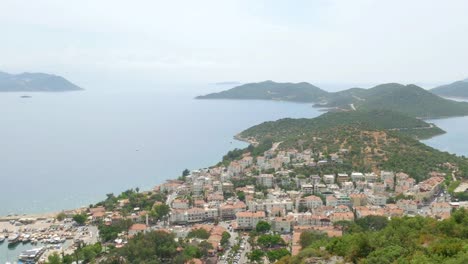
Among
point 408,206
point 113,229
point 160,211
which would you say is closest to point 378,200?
point 408,206

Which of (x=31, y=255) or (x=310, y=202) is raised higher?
(x=310, y=202)

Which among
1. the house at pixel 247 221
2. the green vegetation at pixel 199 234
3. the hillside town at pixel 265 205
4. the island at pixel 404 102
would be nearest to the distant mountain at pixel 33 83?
the island at pixel 404 102

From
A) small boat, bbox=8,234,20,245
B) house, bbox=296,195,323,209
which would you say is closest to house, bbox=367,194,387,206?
house, bbox=296,195,323,209

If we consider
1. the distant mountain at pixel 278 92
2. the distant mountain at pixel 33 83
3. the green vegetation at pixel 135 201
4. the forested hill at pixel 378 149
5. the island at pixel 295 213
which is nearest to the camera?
the island at pixel 295 213

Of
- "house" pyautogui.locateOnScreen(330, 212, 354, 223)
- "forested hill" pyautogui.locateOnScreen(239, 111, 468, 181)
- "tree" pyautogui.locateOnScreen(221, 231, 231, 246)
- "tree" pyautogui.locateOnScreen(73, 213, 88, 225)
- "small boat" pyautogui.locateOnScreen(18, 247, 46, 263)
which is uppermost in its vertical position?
"forested hill" pyautogui.locateOnScreen(239, 111, 468, 181)

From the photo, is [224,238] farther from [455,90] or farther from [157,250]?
[455,90]

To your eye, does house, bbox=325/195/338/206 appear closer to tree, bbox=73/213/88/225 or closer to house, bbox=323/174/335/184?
house, bbox=323/174/335/184

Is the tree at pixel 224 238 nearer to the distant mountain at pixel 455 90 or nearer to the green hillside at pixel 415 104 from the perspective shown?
the green hillside at pixel 415 104
